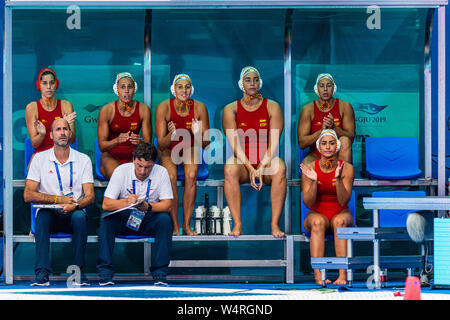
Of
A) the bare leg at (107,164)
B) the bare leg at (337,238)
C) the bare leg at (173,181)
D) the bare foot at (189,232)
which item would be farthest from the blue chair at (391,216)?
the bare leg at (107,164)

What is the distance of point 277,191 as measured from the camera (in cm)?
732

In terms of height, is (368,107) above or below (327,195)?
above

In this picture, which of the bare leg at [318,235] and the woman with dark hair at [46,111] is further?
the woman with dark hair at [46,111]

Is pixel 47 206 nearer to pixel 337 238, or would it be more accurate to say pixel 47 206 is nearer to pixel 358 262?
pixel 337 238

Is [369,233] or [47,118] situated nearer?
[369,233]

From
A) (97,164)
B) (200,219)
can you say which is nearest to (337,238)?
(200,219)

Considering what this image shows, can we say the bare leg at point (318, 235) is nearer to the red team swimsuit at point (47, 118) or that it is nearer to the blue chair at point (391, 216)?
the blue chair at point (391, 216)

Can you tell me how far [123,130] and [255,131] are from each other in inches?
46.7

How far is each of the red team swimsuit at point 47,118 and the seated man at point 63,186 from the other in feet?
1.06

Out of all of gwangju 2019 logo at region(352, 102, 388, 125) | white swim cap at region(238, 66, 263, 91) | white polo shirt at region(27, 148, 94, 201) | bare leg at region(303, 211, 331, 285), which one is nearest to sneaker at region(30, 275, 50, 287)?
white polo shirt at region(27, 148, 94, 201)

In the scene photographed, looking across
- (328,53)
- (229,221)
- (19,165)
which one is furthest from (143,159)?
(328,53)

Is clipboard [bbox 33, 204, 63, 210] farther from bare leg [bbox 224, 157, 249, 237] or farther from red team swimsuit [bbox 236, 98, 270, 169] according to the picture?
red team swimsuit [bbox 236, 98, 270, 169]

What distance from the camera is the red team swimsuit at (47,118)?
7.48 meters

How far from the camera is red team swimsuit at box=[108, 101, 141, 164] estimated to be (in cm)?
754
